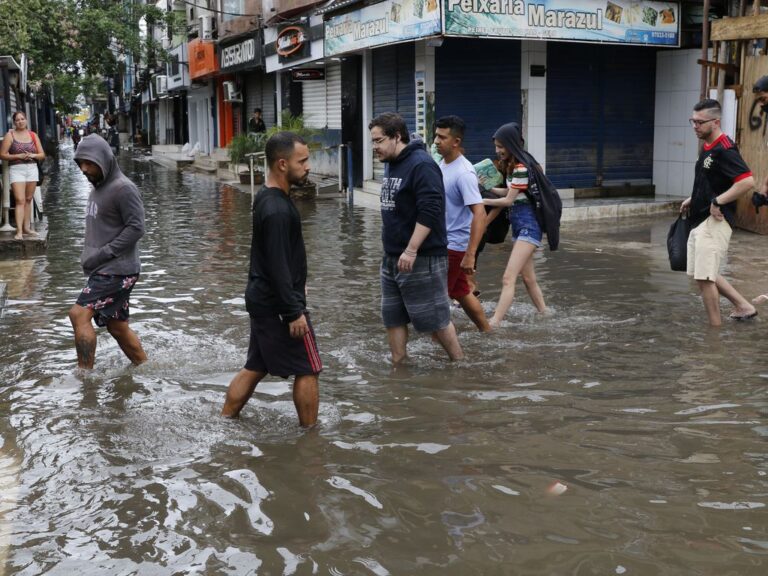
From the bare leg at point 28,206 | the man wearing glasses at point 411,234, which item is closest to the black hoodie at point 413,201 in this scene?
the man wearing glasses at point 411,234

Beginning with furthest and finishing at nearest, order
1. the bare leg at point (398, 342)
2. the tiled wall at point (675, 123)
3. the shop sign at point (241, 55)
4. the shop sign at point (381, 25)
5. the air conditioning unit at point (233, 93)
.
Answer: the air conditioning unit at point (233, 93) < the shop sign at point (241, 55) < the tiled wall at point (675, 123) < the shop sign at point (381, 25) < the bare leg at point (398, 342)

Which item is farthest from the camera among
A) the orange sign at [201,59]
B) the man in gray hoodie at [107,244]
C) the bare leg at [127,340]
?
the orange sign at [201,59]

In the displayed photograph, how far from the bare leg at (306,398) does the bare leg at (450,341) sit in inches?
58.2

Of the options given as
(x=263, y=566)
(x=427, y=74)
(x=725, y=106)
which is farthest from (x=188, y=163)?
(x=263, y=566)

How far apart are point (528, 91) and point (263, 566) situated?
14265 mm

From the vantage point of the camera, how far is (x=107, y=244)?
6324mm

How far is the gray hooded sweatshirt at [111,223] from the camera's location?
6.28 m

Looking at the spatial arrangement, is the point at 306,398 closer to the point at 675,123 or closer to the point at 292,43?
the point at 675,123

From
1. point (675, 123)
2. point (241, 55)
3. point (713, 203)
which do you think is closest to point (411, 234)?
point (713, 203)

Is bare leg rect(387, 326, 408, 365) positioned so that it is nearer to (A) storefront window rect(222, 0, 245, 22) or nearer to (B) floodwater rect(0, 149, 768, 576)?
(B) floodwater rect(0, 149, 768, 576)

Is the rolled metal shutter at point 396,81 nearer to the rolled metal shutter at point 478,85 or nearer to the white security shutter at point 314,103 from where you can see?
the rolled metal shutter at point 478,85

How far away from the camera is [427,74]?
16625 mm

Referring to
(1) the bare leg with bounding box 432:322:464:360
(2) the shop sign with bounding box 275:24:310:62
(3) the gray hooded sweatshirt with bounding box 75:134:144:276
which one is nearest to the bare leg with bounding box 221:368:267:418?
(3) the gray hooded sweatshirt with bounding box 75:134:144:276

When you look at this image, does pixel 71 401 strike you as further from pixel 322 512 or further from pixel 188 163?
pixel 188 163
